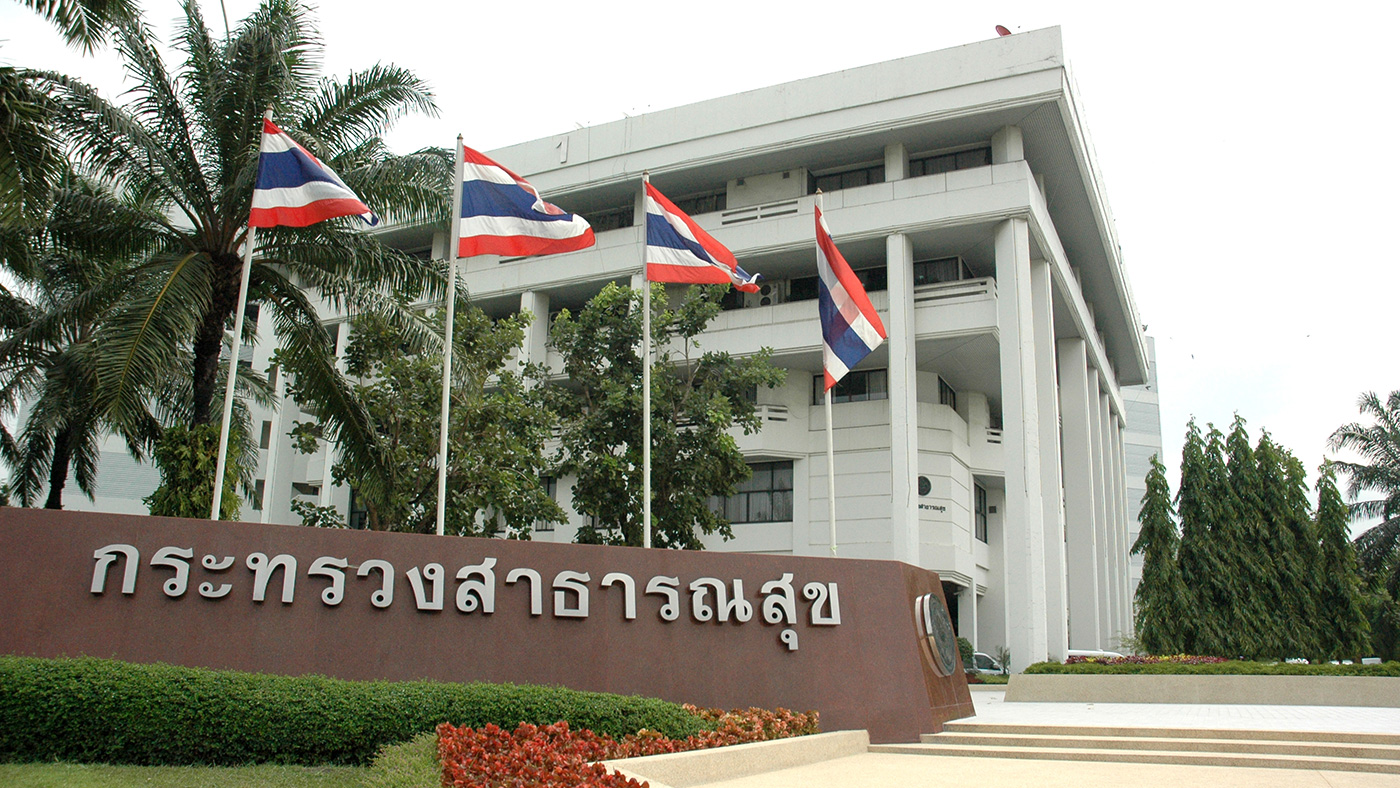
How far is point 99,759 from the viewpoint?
8422 millimetres

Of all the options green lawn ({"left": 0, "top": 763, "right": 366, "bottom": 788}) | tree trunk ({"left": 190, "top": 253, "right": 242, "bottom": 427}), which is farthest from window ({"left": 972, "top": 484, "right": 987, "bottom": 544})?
green lawn ({"left": 0, "top": 763, "right": 366, "bottom": 788})

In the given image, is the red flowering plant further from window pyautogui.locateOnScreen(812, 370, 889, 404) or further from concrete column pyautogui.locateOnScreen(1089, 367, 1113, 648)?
concrete column pyautogui.locateOnScreen(1089, 367, 1113, 648)

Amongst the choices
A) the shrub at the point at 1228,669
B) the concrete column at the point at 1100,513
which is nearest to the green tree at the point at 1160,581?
the concrete column at the point at 1100,513

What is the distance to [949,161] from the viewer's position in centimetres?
3012

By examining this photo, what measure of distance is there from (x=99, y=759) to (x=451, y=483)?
12.6 metres

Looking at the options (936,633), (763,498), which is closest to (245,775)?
(936,633)

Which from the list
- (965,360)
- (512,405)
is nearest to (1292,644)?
(965,360)

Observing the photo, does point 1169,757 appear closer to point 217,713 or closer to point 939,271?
point 217,713

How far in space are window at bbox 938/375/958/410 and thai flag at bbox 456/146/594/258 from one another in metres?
19.7

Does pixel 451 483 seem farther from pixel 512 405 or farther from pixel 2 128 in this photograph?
pixel 2 128

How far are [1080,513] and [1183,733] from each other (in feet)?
70.8

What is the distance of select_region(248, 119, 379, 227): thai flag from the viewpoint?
1282 cm

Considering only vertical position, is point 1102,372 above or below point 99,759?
above

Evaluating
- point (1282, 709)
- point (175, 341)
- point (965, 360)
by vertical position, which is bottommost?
point (1282, 709)
